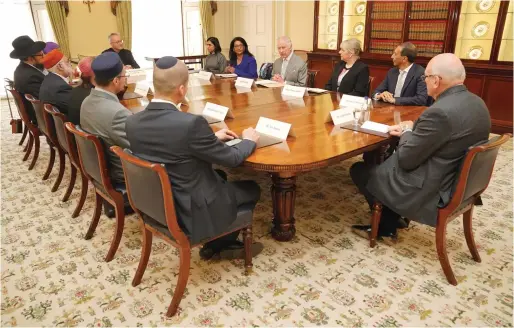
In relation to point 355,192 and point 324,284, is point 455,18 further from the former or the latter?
point 324,284

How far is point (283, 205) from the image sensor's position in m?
2.34

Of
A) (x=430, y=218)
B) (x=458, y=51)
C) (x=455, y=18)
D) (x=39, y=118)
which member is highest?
(x=455, y=18)

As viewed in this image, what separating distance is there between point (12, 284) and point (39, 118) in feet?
5.27

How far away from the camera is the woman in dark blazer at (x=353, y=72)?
12.6ft

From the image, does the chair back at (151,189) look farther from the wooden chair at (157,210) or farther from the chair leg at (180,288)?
the chair leg at (180,288)

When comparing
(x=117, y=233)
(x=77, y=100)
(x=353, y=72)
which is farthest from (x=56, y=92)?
(x=353, y=72)

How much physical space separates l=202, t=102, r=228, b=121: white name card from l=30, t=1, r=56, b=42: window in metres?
5.70

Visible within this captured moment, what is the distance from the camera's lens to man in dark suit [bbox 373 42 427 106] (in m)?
3.29

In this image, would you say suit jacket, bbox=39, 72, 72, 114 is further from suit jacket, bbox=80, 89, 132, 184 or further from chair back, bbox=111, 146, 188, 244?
chair back, bbox=111, 146, 188, 244

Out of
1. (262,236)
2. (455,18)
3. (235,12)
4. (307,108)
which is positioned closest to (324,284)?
(262,236)

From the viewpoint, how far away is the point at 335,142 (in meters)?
2.30

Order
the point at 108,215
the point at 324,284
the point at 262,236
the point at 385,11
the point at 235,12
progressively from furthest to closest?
the point at 235,12 → the point at 385,11 → the point at 108,215 → the point at 262,236 → the point at 324,284

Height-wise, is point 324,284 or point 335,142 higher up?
point 335,142

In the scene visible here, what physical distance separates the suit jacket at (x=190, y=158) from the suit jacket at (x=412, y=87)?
6.39ft
